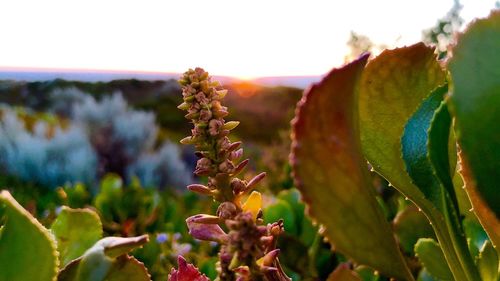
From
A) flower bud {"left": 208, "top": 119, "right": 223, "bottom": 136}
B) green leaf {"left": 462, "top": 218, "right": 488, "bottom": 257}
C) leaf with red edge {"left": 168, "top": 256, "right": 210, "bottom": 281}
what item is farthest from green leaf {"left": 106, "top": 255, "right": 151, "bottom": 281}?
green leaf {"left": 462, "top": 218, "right": 488, "bottom": 257}

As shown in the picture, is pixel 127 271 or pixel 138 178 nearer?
pixel 127 271

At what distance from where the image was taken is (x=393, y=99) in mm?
712

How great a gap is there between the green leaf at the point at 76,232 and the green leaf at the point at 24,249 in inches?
8.3

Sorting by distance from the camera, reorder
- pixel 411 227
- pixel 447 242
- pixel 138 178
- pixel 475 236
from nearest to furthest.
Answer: pixel 447 242, pixel 475 236, pixel 411 227, pixel 138 178

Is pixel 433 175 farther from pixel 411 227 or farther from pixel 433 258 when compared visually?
pixel 411 227

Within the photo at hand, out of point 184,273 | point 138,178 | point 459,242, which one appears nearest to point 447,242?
point 459,242

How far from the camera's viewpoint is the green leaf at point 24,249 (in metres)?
0.62

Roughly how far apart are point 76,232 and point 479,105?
489 millimetres

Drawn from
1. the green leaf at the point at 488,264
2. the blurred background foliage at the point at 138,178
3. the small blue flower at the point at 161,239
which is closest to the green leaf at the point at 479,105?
the blurred background foliage at the point at 138,178

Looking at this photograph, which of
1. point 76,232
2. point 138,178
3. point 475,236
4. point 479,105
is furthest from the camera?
point 138,178

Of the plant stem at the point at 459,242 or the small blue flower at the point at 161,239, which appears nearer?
the plant stem at the point at 459,242

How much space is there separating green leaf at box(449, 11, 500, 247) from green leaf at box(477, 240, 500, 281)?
15 cm

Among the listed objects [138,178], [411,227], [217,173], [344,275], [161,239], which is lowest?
[138,178]

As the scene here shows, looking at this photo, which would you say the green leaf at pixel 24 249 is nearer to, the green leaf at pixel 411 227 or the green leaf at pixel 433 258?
the green leaf at pixel 433 258
